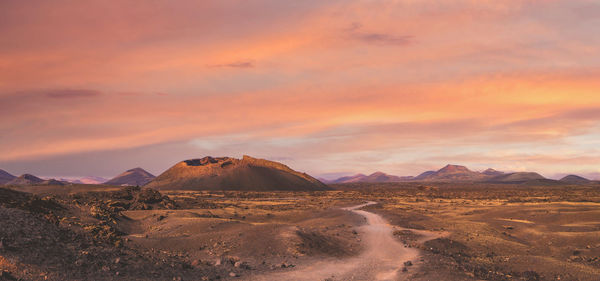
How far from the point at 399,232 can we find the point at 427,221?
13413mm

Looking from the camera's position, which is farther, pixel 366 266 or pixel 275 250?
pixel 275 250

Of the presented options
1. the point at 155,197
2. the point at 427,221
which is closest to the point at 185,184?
the point at 155,197

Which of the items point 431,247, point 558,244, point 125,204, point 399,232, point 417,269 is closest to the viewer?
point 417,269

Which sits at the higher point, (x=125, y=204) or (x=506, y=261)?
(x=125, y=204)

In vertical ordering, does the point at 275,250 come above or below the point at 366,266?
above

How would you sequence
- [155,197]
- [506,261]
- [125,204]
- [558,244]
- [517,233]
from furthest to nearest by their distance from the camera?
1. [155,197]
2. [125,204]
3. [517,233]
4. [558,244]
5. [506,261]

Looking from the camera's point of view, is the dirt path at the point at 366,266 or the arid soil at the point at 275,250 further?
the dirt path at the point at 366,266

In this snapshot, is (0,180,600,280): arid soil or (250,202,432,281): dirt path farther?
(250,202,432,281): dirt path

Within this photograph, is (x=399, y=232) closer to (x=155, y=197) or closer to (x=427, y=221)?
(x=427, y=221)

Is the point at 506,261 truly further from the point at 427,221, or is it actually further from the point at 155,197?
the point at 155,197

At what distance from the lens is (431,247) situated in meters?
31.7

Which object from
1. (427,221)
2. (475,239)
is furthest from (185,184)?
(475,239)

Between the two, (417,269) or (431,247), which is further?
(431,247)

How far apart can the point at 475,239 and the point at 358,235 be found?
1050cm
